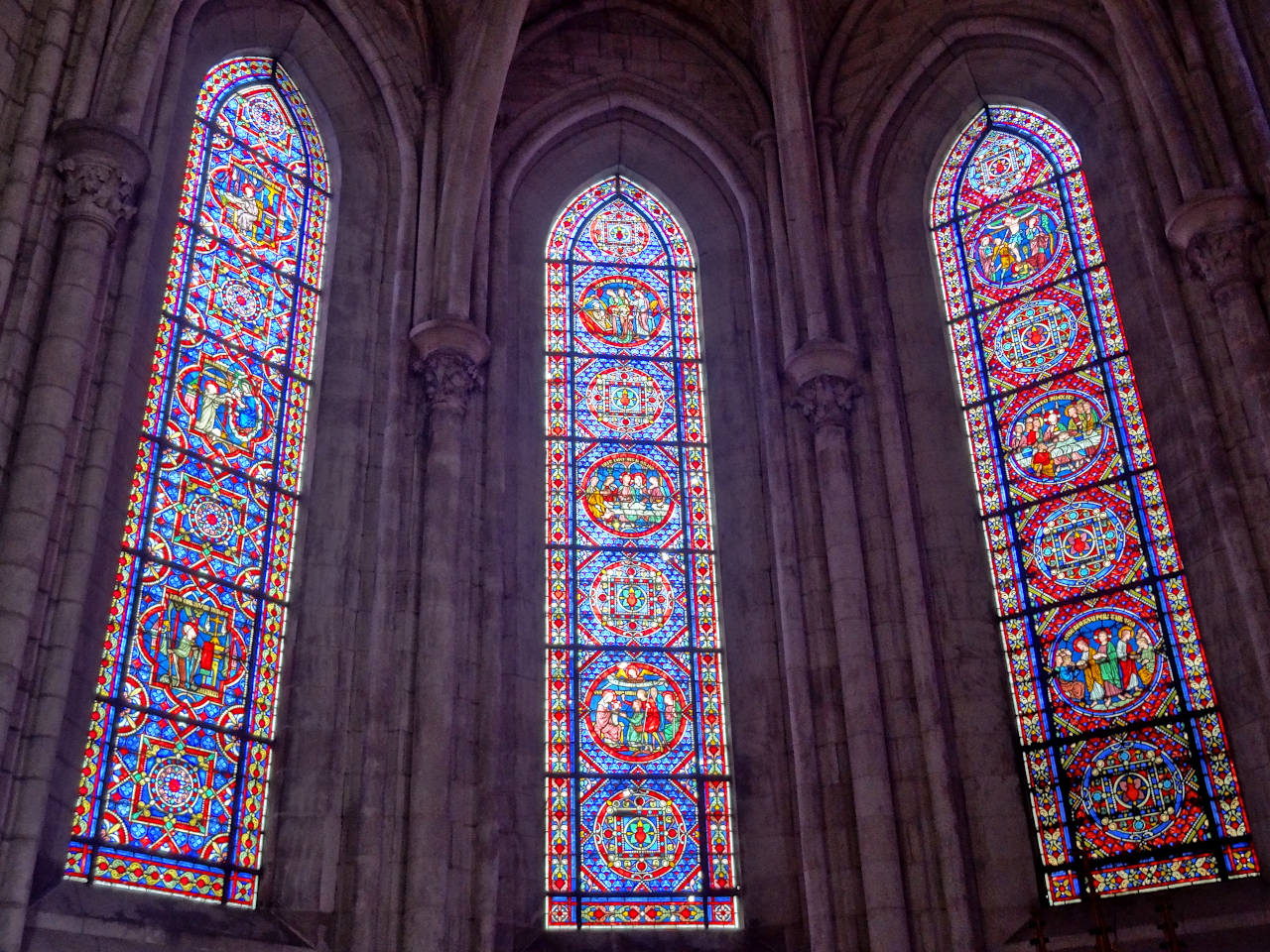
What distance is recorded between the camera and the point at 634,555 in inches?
513

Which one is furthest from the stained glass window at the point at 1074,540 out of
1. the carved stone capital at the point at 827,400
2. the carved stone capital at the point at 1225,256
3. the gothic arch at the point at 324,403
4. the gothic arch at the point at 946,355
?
the gothic arch at the point at 324,403

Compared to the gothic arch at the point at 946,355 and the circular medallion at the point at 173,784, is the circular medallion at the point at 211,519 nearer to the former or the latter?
the circular medallion at the point at 173,784

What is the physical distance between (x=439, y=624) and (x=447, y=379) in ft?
7.05

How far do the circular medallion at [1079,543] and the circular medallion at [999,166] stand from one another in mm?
3382

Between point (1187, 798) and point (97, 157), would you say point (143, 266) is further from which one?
point (1187, 798)

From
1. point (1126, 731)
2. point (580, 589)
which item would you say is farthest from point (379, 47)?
point (1126, 731)

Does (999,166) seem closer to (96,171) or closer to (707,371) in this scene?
(707,371)

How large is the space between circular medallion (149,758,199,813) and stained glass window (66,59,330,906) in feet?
0.03

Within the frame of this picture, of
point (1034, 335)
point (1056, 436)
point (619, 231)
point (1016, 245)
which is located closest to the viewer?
point (1056, 436)

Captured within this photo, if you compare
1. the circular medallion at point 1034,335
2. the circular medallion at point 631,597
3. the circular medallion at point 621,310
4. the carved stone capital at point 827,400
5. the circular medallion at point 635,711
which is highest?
the circular medallion at point 621,310

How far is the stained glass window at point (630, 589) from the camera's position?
11.8 m

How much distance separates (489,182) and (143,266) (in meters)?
4.01

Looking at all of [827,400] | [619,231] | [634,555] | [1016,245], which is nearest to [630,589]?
[634,555]

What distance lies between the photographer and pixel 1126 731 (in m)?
11.3
